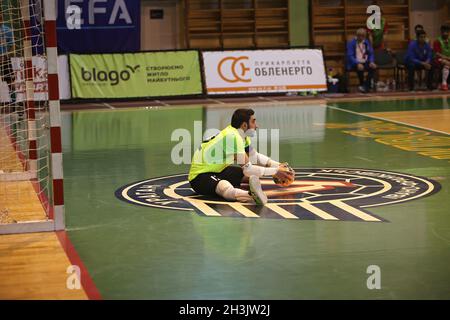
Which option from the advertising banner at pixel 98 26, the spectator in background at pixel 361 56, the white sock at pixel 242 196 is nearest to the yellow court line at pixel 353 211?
the white sock at pixel 242 196

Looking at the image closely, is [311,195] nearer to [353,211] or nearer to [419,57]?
[353,211]

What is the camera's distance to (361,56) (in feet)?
86.9

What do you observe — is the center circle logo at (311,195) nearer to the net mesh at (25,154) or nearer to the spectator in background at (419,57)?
the net mesh at (25,154)

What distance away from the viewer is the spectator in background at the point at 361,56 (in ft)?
86.4

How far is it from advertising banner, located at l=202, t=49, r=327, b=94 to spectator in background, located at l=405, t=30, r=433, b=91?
3114 mm

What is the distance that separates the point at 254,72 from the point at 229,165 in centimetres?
1497

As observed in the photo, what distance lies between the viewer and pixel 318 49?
26781 mm

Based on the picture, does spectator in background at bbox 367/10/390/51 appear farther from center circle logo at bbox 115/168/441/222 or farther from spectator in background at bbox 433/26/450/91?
center circle logo at bbox 115/168/441/222

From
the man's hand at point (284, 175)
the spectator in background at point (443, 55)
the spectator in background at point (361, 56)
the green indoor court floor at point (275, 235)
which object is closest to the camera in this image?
the green indoor court floor at point (275, 235)

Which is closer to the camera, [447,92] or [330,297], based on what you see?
[330,297]

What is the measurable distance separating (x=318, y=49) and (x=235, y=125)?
1620cm

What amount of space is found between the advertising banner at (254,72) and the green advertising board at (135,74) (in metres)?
0.48
